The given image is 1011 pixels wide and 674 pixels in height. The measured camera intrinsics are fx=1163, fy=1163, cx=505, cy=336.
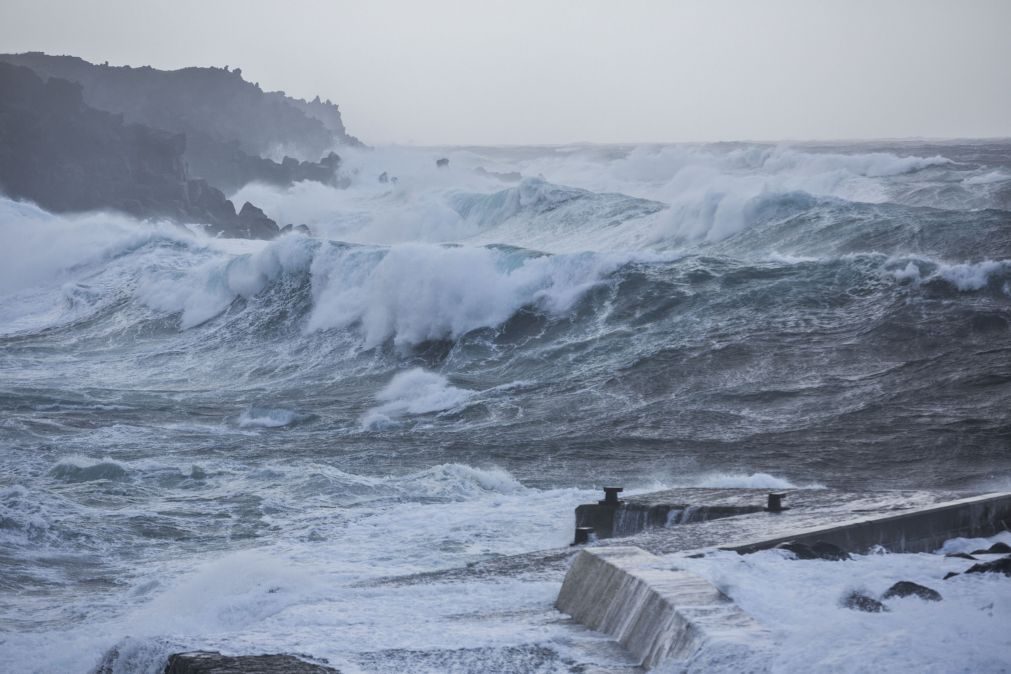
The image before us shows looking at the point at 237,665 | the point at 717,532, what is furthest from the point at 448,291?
the point at 237,665

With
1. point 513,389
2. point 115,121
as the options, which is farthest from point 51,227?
point 513,389

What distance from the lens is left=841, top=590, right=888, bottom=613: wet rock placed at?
4664 mm

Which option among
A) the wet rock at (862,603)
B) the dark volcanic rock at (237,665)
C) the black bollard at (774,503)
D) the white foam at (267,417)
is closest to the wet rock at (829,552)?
the wet rock at (862,603)

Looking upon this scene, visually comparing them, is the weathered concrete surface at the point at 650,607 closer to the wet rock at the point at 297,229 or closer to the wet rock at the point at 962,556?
the wet rock at the point at 962,556

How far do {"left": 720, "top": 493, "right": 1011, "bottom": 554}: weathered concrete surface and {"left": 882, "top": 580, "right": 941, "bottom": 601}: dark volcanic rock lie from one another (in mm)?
1126

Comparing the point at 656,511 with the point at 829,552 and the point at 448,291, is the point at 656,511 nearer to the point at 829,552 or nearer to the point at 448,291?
the point at 829,552

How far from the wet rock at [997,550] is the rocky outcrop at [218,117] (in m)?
60.3

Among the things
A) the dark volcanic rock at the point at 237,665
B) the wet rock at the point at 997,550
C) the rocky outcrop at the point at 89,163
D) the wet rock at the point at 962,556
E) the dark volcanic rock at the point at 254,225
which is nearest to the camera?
the dark volcanic rock at the point at 237,665

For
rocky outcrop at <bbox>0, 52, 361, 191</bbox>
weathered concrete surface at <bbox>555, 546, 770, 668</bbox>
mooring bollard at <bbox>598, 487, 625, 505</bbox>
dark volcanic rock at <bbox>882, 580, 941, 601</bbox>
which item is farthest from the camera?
rocky outcrop at <bbox>0, 52, 361, 191</bbox>

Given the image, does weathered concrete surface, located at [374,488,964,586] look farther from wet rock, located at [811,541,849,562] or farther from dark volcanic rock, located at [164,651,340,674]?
dark volcanic rock, located at [164,651,340,674]

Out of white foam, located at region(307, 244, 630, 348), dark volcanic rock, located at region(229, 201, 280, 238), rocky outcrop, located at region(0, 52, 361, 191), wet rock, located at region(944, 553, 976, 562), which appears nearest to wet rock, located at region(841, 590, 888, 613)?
wet rock, located at region(944, 553, 976, 562)

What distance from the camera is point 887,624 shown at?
440cm

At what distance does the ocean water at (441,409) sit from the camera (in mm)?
6434

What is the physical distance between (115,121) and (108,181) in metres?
4.79
